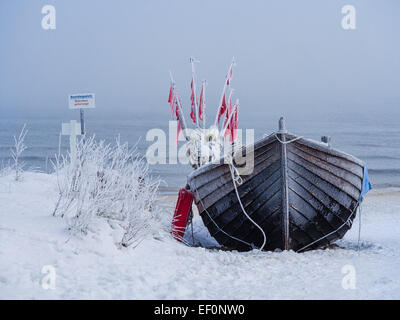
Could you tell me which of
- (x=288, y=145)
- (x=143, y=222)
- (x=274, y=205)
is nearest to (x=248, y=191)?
(x=274, y=205)

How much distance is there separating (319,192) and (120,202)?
2752mm

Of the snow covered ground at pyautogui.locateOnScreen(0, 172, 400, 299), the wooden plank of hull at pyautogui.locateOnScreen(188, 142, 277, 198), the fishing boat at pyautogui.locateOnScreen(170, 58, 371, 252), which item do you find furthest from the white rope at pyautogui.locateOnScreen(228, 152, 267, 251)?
the snow covered ground at pyautogui.locateOnScreen(0, 172, 400, 299)

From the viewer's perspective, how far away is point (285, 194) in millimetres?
6273

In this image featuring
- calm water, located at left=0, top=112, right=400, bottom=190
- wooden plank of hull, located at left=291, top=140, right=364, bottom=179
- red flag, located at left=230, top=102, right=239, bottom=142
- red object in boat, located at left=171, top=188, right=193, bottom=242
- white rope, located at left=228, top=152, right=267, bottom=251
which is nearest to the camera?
wooden plank of hull, located at left=291, top=140, right=364, bottom=179

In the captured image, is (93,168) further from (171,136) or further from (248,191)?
(171,136)

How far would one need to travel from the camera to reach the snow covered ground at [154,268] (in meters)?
4.13

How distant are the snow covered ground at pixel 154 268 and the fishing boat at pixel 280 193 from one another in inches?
16.9

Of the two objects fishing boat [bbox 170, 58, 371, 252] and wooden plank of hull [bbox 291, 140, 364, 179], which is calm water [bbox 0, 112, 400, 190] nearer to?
fishing boat [bbox 170, 58, 371, 252]

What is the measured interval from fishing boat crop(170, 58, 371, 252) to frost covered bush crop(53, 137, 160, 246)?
1.03m

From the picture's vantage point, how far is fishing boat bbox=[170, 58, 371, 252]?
20.5 feet

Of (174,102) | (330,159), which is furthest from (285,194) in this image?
(174,102)

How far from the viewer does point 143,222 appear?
5.62 m

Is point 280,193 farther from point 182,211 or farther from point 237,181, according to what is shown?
point 182,211

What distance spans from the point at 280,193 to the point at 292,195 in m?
→ 0.17
